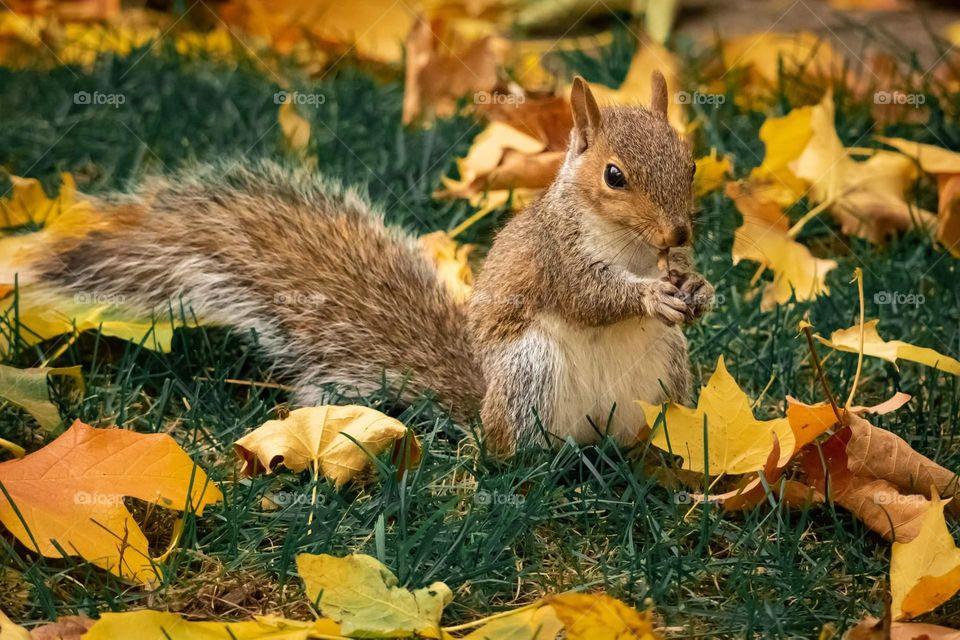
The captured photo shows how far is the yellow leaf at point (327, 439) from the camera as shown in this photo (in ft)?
5.40

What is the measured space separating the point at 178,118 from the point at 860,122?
5.42ft

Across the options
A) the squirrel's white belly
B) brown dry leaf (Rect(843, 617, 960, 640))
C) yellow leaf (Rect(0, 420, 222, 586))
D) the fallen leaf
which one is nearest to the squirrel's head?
the squirrel's white belly

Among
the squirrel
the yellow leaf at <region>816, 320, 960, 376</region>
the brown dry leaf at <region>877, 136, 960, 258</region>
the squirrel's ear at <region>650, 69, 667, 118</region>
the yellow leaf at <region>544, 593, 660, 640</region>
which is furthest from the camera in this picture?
the brown dry leaf at <region>877, 136, 960, 258</region>

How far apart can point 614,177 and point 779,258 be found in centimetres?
62

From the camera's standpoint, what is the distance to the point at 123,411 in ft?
5.92

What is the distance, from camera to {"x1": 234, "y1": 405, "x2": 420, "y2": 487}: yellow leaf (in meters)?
1.64

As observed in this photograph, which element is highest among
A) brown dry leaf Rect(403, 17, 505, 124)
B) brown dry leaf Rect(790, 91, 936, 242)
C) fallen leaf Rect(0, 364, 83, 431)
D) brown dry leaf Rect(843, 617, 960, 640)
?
brown dry leaf Rect(403, 17, 505, 124)

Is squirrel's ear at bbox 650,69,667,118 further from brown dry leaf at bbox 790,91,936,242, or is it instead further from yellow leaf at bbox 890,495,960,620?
yellow leaf at bbox 890,495,960,620

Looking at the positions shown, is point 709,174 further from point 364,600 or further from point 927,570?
point 364,600

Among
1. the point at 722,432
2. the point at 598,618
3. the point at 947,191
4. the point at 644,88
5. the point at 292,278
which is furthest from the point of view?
the point at 644,88

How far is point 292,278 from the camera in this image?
1.97 m

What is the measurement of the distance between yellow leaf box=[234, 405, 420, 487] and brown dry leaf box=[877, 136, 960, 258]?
4.13 feet

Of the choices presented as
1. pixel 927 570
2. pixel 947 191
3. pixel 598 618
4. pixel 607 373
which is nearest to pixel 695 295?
pixel 607 373

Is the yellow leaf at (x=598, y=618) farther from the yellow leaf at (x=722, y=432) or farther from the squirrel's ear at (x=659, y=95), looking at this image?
the squirrel's ear at (x=659, y=95)
